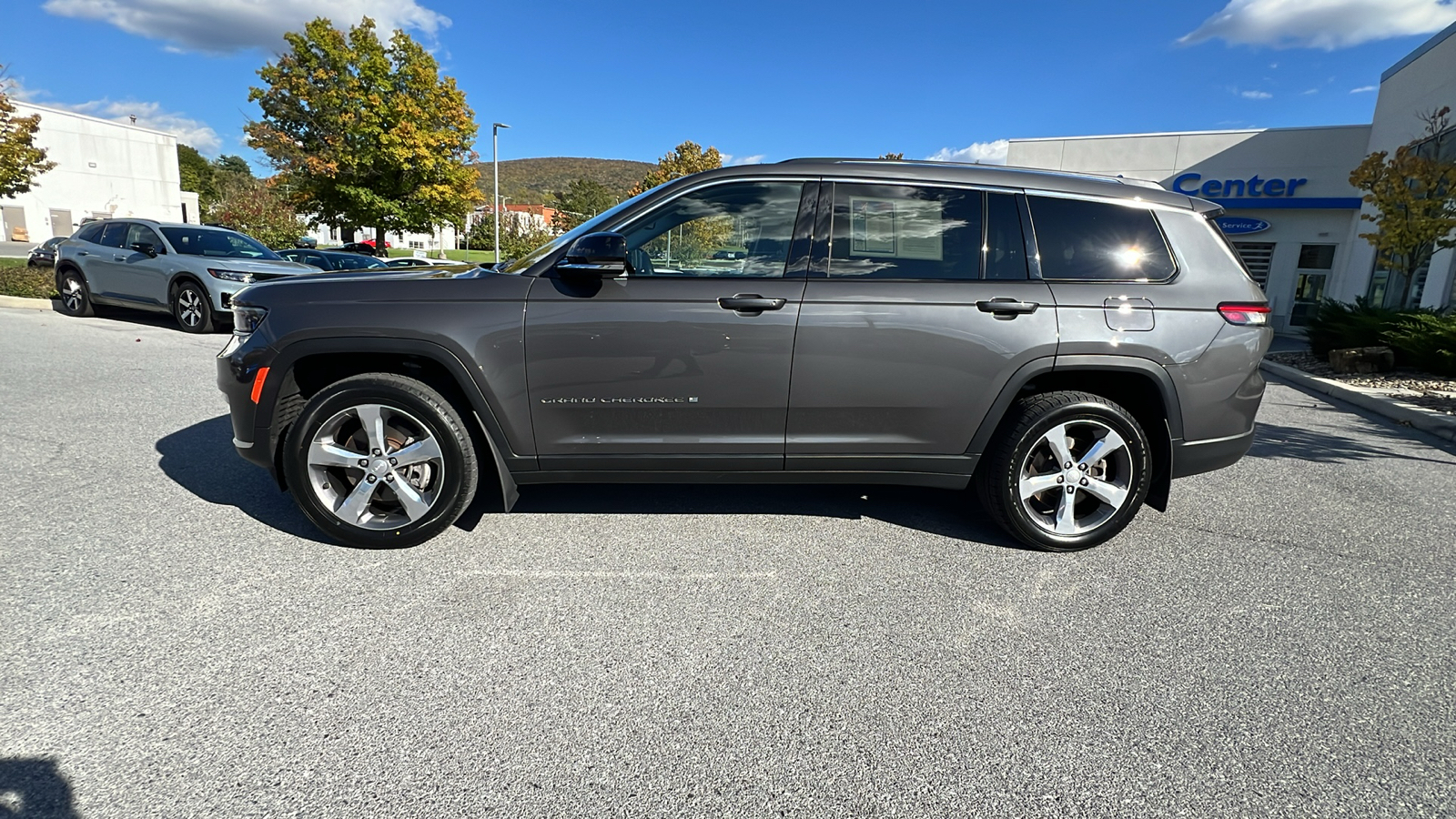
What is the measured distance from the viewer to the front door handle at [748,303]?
324 centimetres

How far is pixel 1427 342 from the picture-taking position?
923 centimetres

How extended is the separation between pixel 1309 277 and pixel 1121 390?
2329 centimetres

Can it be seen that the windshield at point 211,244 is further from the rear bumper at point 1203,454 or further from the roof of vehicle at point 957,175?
the rear bumper at point 1203,454

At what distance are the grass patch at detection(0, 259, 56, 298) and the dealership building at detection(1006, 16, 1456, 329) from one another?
24156 millimetres

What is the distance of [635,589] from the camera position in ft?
10.1

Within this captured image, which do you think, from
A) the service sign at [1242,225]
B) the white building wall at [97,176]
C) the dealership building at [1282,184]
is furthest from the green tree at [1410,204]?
the white building wall at [97,176]

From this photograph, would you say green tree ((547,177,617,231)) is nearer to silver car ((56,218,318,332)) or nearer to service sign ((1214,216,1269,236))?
service sign ((1214,216,1269,236))

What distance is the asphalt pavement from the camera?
1.96m

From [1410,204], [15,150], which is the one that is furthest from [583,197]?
[1410,204]

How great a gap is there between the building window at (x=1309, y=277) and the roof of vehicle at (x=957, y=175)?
2231cm

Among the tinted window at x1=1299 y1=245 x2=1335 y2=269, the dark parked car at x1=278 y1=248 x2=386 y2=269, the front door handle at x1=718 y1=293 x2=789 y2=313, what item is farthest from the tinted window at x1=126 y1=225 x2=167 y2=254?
the tinted window at x1=1299 y1=245 x2=1335 y2=269

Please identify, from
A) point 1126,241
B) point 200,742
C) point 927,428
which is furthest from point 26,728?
point 1126,241

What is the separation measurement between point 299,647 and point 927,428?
2773 millimetres

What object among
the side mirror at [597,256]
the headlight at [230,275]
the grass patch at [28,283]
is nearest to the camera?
the side mirror at [597,256]
